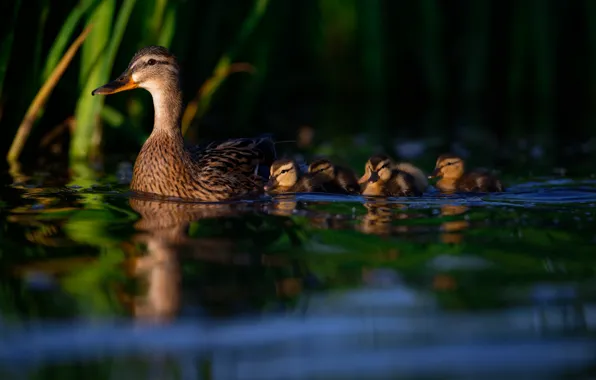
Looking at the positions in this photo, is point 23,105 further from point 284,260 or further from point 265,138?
point 284,260

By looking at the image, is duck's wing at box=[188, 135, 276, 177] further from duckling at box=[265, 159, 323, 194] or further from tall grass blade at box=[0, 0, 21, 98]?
tall grass blade at box=[0, 0, 21, 98]

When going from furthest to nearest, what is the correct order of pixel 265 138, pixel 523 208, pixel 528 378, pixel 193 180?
pixel 265 138
pixel 193 180
pixel 523 208
pixel 528 378

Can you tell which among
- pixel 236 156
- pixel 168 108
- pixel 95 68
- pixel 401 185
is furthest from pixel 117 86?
pixel 401 185

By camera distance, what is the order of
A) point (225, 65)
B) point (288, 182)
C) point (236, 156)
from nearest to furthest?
point (288, 182) < point (236, 156) < point (225, 65)

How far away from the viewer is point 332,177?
650 centimetres

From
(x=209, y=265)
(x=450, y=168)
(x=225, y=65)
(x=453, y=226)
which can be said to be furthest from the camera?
(x=225, y=65)

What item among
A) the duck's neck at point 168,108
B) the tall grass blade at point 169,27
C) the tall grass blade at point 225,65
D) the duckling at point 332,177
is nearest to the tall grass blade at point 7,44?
the duck's neck at point 168,108

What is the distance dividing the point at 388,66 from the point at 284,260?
712cm

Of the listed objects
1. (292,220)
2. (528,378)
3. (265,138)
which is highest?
(265,138)

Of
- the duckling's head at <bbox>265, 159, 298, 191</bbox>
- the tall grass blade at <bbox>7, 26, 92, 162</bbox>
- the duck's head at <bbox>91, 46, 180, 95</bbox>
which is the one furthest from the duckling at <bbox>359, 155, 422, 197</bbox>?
the tall grass blade at <bbox>7, 26, 92, 162</bbox>

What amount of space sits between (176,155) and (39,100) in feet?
3.22

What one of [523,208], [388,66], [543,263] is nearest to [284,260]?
[543,263]

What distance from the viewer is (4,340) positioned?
3340mm

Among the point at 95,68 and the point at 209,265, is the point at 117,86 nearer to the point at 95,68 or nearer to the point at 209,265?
the point at 95,68
